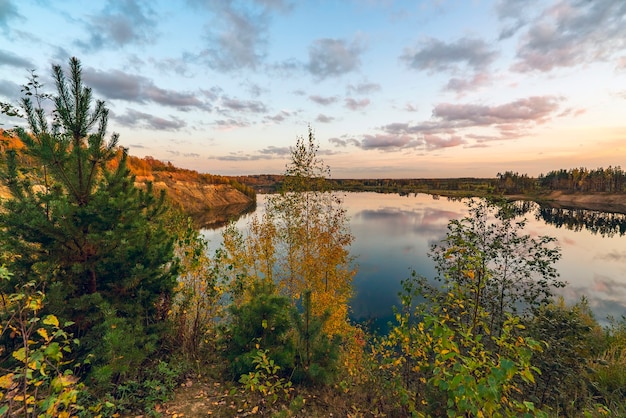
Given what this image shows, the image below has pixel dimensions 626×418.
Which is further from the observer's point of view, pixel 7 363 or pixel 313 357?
pixel 313 357

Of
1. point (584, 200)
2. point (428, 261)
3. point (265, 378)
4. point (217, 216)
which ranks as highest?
point (265, 378)

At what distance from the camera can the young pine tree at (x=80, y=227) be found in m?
5.68

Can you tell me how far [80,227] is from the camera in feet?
20.3

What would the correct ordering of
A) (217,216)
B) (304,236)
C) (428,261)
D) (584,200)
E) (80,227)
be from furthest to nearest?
(584,200) < (217,216) < (428,261) < (304,236) < (80,227)

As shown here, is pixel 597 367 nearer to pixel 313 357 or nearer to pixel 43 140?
pixel 313 357

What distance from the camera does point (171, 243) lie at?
7418 millimetres

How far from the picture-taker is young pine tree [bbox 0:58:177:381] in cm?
568

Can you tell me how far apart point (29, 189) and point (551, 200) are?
555 ft

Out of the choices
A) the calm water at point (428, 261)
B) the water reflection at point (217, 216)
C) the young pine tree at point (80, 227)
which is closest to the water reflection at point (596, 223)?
the calm water at point (428, 261)

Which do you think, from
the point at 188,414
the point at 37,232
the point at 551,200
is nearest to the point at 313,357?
the point at 188,414

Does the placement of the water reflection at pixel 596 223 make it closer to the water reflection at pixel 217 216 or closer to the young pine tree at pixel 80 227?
the water reflection at pixel 217 216

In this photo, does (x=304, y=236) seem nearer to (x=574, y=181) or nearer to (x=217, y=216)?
(x=217, y=216)

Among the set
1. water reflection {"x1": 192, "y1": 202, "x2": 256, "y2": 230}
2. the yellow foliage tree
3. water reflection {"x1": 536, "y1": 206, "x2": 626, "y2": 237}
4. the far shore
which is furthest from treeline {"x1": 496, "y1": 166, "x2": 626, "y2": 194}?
the yellow foliage tree

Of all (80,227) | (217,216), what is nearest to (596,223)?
(80,227)
